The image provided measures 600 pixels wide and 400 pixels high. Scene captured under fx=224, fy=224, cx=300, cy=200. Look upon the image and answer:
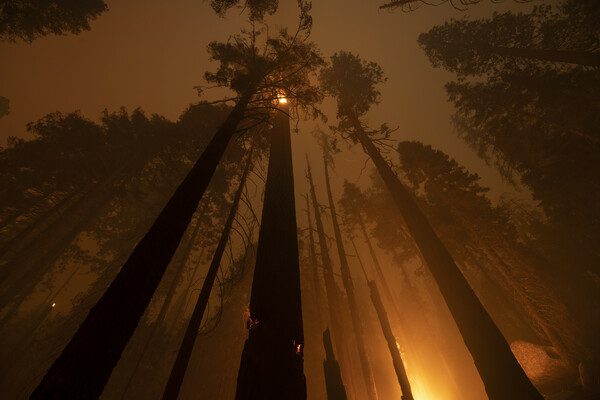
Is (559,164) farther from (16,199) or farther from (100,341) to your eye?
(16,199)

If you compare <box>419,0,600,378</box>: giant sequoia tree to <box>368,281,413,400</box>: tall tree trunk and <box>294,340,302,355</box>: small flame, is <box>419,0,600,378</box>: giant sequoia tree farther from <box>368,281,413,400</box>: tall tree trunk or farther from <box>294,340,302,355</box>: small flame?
<box>294,340,302,355</box>: small flame

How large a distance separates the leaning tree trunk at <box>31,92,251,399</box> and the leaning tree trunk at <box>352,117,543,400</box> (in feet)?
18.1

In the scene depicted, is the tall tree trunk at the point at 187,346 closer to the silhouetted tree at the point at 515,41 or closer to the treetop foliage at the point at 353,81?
the treetop foliage at the point at 353,81

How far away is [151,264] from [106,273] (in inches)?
654

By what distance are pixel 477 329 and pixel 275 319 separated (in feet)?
16.2

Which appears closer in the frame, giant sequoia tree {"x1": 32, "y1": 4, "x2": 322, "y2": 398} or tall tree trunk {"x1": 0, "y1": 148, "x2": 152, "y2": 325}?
giant sequoia tree {"x1": 32, "y1": 4, "x2": 322, "y2": 398}

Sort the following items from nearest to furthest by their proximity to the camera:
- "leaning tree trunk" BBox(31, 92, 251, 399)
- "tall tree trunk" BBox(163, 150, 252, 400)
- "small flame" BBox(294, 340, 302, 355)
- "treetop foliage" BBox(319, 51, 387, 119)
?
"leaning tree trunk" BBox(31, 92, 251, 399) → "small flame" BBox(294, 340, 302, 355) → "tall tree trunk" BBox(163, 150, 252, 400) → "treetop foliage" BBox(319, 51, 387, 119)

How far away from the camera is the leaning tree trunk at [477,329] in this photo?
3740mm

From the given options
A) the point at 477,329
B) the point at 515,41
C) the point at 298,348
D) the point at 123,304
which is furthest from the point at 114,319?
the point at 515,41

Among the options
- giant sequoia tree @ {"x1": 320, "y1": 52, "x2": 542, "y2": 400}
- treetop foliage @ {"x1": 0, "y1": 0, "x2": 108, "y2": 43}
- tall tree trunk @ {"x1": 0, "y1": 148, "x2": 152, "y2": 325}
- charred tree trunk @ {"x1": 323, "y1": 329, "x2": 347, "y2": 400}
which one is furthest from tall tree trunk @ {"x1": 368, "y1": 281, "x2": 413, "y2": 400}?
treetop foliage @ {"x1": 0, "y1": 0, "x2": 108, "y2": 43}

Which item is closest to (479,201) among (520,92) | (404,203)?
(520,92)

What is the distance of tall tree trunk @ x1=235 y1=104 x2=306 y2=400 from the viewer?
4.33 ft

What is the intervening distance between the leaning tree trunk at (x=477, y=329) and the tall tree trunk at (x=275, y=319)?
449cm

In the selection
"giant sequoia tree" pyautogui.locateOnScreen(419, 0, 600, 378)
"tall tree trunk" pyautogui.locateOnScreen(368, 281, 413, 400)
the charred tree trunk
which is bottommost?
the charred tree trunk
